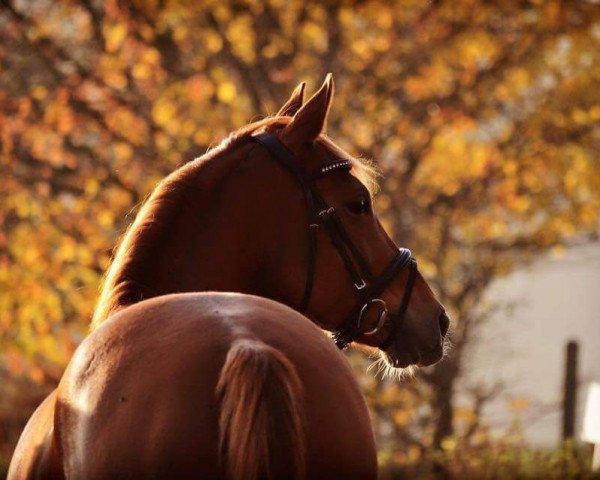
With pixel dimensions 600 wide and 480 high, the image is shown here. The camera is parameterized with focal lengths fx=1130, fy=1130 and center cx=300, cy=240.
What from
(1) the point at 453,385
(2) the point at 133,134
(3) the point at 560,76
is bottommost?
(1) the point at 453,385

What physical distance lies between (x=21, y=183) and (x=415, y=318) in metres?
8.91

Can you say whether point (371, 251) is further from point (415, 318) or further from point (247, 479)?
point (247, 479)

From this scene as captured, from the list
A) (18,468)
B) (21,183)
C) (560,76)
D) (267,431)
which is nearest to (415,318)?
(18,468)

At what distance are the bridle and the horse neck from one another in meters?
0.16

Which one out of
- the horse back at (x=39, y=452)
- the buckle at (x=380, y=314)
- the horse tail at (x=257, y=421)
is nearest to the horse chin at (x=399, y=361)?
the buckle at (x=380, y=314)

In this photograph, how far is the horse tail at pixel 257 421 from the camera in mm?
2285

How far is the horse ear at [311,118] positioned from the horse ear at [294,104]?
1.34ft

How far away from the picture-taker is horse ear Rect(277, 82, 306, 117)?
14.2 ft

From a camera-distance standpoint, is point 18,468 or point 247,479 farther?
point 18,468

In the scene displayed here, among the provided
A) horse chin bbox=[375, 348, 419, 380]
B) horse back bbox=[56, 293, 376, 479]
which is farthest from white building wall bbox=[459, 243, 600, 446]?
horse back bbox=[56, 293, 376, 479]

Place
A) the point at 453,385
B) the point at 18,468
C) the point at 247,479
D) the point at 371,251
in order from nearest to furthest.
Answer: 1. the point at 247,479
2. the point at 18,468
3. the point at 371,251
4. the point at 453,385

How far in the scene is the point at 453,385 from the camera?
11711mm

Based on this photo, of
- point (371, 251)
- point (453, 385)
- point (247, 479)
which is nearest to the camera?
point (247, 479)

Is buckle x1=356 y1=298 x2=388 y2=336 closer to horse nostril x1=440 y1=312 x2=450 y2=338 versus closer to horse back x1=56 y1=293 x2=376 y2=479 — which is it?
horse nostril x1=440 y1=312 x2=450 y2=338
